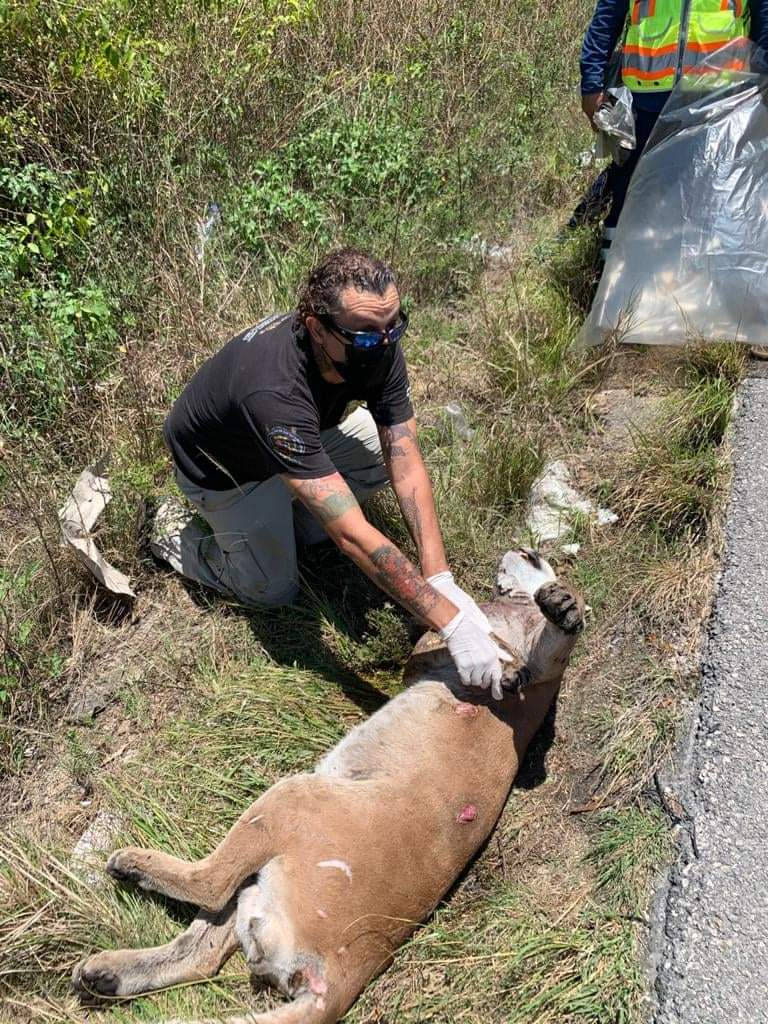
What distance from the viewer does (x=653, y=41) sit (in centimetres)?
447

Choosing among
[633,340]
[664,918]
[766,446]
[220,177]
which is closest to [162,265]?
[220,177]

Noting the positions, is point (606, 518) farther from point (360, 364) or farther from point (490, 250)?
point (490, 250)

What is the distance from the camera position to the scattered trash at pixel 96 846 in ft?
9.04

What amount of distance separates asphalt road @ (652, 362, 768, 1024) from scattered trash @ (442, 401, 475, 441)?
1.33 metres

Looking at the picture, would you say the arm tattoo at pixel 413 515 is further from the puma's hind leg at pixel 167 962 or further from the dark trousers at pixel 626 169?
the dark trousers at pixel 626 169

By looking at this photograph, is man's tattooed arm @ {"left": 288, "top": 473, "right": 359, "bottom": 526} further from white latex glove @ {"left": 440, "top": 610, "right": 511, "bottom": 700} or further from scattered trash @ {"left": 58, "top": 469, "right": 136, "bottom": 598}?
scattered trash @ {"left": 58, "top": 469, "right": 136, "bottom": 598}

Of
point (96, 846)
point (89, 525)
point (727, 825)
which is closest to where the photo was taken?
point (727, 825)

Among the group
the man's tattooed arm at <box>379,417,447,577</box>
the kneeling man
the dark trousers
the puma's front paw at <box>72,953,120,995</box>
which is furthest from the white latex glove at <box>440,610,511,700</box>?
the dark trousers

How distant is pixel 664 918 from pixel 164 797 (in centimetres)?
168

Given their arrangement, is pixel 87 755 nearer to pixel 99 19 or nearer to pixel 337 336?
pixel 337 336

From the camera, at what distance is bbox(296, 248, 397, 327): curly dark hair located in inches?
113

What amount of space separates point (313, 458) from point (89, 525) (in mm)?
1195

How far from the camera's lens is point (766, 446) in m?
3.94

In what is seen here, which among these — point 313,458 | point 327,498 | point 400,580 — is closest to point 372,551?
point 400,580
